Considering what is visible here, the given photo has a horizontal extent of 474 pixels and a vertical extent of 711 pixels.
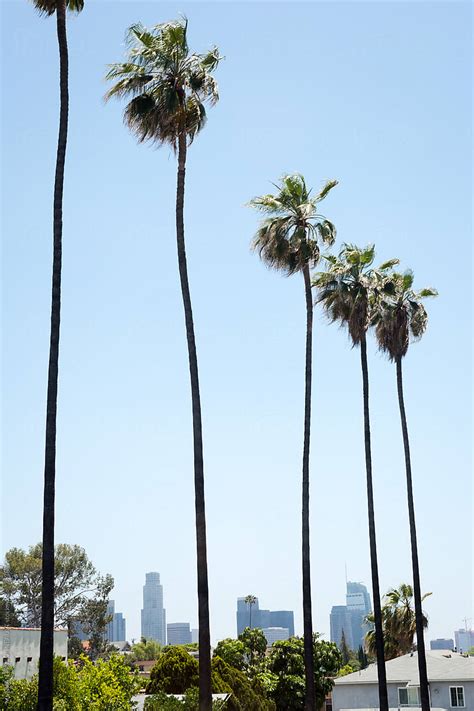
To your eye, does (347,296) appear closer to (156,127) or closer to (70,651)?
(156,127)

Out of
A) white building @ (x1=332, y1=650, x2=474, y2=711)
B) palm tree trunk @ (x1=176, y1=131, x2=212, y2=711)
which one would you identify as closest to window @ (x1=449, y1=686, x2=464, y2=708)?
white building @ (x1=332, y1=650, x2=474, y2=711)

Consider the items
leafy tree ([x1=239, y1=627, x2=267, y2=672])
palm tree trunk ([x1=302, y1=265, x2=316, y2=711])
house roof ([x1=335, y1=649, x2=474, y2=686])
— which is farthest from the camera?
leafy tree ([x1=239, y1=627, x2=267, y2=672])

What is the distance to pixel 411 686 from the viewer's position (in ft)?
163

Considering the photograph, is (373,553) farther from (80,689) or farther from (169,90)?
(169,90)

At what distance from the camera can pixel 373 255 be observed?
4053 cm

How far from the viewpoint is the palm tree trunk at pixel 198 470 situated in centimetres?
2320

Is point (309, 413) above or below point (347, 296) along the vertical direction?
below

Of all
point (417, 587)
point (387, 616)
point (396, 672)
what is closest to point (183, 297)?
point (417, 587)

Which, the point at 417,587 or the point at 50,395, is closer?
the point at 50,395

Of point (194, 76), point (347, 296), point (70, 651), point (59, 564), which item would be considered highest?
point (194, 76)

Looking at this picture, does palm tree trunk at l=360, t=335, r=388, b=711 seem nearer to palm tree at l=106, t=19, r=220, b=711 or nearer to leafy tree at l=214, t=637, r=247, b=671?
palm tree at l=106, t=19, r=220, b=711

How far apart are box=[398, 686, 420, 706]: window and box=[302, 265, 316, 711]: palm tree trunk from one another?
2187 centimetres

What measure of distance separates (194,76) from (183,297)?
23.3 ft

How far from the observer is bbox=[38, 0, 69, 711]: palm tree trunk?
700 inches
